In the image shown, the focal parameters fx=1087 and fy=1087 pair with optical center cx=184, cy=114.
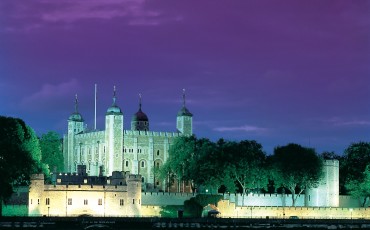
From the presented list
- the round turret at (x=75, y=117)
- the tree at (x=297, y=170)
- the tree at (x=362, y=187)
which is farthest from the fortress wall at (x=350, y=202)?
the round turret at (x=75, y=117)

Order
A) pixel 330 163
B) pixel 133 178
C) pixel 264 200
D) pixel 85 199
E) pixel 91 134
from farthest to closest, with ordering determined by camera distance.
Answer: pixel 91 134 < pixel 330 163 < pixel 264 200 < pixel 133 178 < pixel 85 199

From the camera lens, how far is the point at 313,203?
11975 centimetres

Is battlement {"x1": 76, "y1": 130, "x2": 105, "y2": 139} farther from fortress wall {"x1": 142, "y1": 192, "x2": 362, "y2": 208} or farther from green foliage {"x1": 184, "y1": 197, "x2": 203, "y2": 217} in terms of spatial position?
green foliage {"x1": 184, "y1": 197, "x2": 203, "y2": 217}

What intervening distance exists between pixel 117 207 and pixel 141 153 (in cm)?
3807

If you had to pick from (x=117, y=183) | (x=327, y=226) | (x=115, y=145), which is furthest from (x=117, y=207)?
(x=115, y=145)

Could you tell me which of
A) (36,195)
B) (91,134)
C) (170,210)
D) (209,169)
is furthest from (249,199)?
(91,134)

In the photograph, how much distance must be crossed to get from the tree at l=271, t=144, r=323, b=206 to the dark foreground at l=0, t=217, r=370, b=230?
1501cm

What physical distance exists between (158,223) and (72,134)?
2285 inches

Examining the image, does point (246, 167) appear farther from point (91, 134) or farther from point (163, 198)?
point (91, 134)

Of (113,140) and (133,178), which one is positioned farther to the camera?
(113,140)

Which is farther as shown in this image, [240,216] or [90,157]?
[90,157]

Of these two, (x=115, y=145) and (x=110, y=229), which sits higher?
(x=115, y=145)

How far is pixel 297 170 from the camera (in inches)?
4636

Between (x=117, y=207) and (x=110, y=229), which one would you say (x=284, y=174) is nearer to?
(x=117, y=207)
